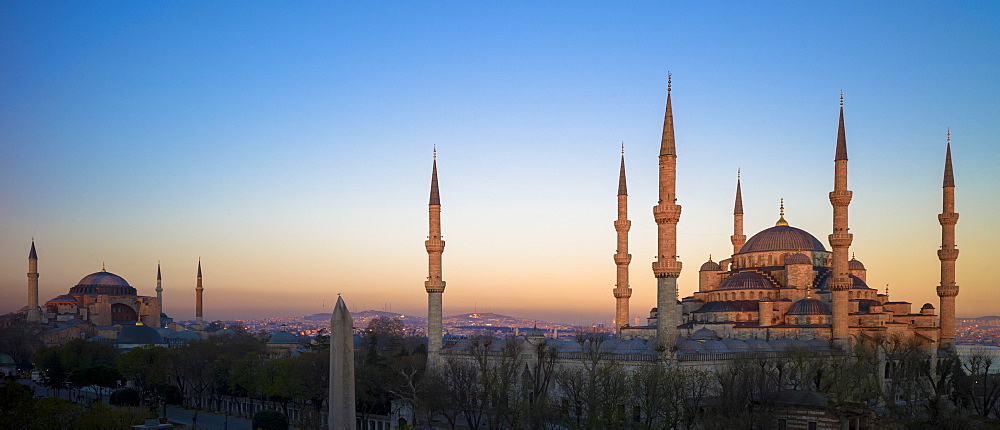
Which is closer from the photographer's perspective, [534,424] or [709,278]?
[534,424]

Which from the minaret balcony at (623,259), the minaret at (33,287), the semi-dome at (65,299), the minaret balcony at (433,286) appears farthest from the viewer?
the semi-dome at (65,299)

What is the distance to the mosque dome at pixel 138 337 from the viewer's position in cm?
7988

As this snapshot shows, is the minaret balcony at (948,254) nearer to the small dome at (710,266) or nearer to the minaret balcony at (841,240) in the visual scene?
the minaret balcony at (841,240)

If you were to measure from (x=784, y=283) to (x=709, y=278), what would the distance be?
22.5ft

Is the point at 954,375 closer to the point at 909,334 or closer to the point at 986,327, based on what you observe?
the point at 909,334

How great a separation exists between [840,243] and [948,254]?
30.7 feet

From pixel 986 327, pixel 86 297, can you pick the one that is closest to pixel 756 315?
pixel 86 297

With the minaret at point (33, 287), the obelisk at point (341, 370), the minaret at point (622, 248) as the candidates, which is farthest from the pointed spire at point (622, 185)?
the minaret at point (33, 287)

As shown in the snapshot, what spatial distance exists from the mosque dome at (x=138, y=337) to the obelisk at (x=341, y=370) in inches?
2737

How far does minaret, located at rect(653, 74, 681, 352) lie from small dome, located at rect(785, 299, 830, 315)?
42.6 ft

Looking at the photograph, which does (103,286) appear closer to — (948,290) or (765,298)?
(765,298)

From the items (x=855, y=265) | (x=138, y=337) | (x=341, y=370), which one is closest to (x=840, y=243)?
(x=855, y=265)

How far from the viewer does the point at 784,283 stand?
53500 millimetres

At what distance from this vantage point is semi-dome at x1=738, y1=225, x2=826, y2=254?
56094 millimetres
